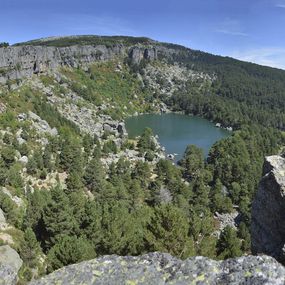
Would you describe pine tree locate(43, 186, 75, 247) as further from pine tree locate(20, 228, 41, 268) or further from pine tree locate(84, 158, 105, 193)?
pine tree locate(84, 158, 105, 193)

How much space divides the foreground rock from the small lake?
4244 inches

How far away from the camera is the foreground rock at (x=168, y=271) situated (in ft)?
42.6

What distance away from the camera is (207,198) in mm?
82375

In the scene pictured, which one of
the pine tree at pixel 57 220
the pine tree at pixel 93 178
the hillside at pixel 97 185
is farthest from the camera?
the pine tree at pixel 93 178

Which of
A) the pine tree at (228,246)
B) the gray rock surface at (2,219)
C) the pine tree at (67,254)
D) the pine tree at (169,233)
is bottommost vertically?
the gray rock surface at (2,219)

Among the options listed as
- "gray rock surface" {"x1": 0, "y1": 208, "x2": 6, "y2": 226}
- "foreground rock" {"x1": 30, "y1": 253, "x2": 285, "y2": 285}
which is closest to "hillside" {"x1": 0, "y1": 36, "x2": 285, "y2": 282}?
"gray rock surface" {"x1": 0, "y1": 208, "x2": 6, "y2": 226}

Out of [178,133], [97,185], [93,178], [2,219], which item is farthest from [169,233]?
[178,133]

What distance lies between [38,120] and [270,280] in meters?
101

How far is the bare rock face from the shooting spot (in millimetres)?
20875

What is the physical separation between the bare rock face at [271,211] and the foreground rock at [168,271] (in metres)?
7.06

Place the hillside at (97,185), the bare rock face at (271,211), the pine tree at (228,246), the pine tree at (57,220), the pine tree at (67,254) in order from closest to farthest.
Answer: the bare rock face at (271,211) → the pine tree at (67,254) → the hillside at (97,185) → the pine tree at (228,246) → the pine tree at (57,220)

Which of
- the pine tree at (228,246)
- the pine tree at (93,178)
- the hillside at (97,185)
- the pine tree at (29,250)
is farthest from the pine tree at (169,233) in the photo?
the pine tree at (93,178)

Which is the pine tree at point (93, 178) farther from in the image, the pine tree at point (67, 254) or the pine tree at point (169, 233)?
the pine tree at point (169, 233)

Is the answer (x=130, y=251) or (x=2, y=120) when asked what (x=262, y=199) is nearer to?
(x=130, y=251)
